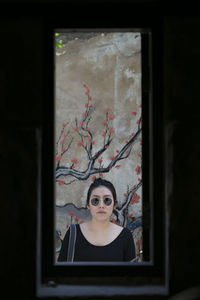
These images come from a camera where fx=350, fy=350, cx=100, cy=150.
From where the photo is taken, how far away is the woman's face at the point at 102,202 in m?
4.64

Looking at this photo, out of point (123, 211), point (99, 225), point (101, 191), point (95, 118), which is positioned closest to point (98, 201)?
point (101, 191)

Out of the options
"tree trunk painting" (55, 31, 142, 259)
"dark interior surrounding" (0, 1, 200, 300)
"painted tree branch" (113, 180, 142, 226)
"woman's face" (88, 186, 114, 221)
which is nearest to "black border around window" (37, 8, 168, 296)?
"dark interior surrounding" (0, 1, 200, 300)

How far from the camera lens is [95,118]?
20.1ft

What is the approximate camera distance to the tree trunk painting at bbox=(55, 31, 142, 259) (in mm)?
6094

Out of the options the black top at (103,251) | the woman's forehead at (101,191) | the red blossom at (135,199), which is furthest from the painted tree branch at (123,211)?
the black top at (103,251)

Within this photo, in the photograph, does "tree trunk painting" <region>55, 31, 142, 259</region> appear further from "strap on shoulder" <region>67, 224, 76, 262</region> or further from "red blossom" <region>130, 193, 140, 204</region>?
"strap on shoulder" <region>67, 224, 76, 262</region>
